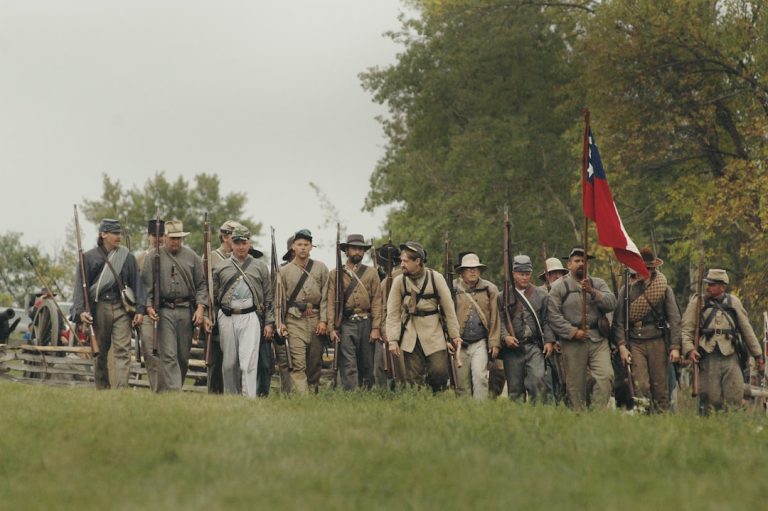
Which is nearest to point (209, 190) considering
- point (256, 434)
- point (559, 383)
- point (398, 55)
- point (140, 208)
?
point (140, 208)

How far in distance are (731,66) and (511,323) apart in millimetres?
17709

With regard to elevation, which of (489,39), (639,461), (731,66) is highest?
(489,39)

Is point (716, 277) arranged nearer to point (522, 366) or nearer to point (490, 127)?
point (522, 366)

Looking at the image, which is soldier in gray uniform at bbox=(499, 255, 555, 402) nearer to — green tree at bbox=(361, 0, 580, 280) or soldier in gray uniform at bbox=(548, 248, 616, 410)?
soldier in gray uniform at bbox=(548, 248, 616, 410)

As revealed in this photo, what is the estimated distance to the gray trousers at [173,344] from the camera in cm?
1541

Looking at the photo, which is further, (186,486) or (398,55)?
(398,55)

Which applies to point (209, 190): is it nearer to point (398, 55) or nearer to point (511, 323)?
point (398, 55)

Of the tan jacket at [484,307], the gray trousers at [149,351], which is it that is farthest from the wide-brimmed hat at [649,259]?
the gray trousers at [149,351]

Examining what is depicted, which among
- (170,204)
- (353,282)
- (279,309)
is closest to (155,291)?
(279,309)

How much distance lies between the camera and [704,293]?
15.4 m

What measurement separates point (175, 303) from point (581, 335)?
197 inches

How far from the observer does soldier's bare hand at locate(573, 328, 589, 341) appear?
593 inches

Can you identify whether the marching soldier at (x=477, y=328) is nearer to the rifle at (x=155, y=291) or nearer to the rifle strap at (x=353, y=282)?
the rifle strap at (x=353, y=282)

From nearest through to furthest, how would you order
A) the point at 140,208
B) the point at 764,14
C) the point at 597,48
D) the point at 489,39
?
the point at 764,14
the point at 597,48
the point at 489,39
the point at 140,208
